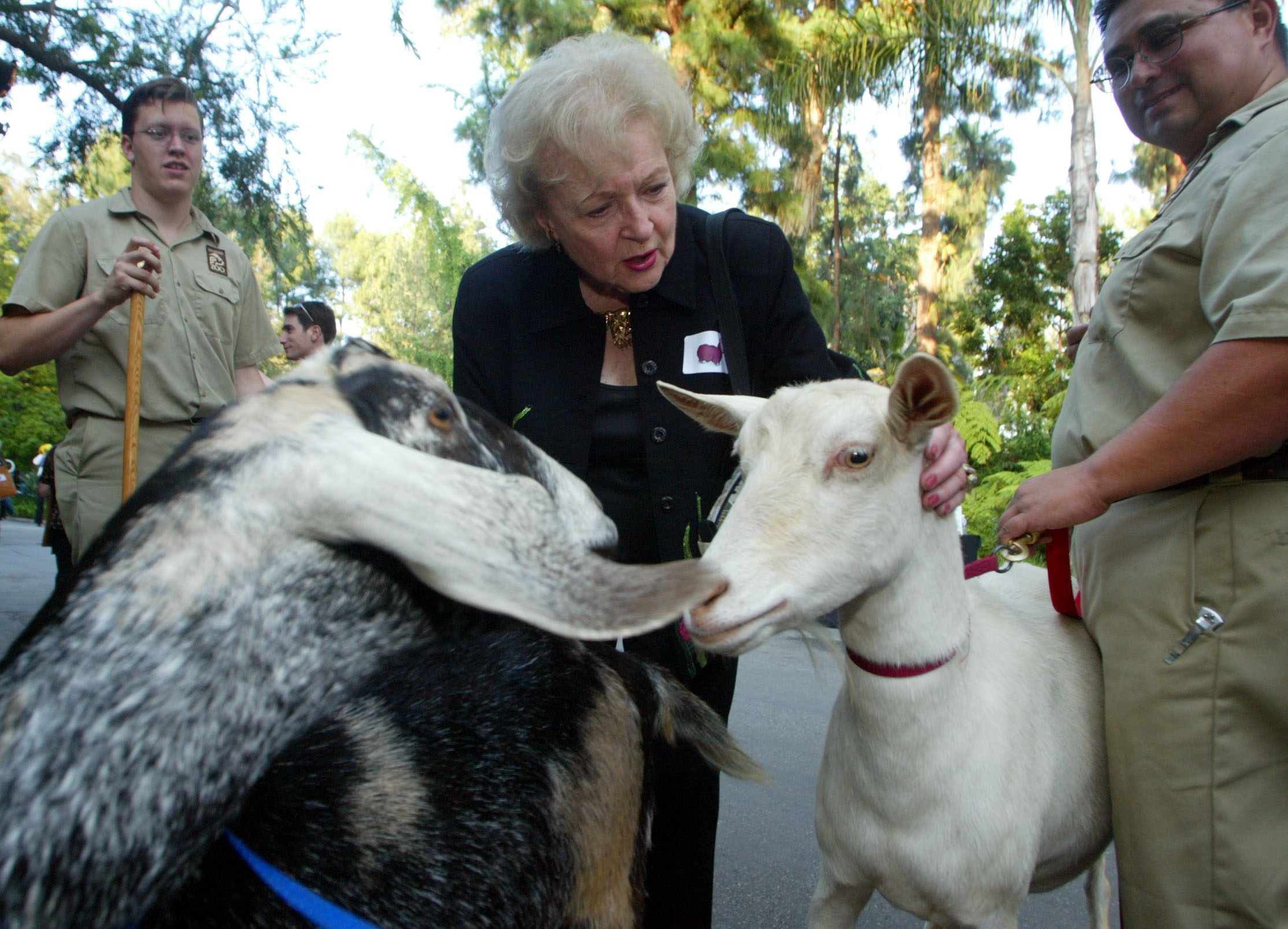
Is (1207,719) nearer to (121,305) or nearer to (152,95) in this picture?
(121,305)

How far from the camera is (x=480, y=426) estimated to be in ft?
5.46

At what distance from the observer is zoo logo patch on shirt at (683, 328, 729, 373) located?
2.51m

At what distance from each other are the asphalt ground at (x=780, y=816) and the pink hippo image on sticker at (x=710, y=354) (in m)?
0.86

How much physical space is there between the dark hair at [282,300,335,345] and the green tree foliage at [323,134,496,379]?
104cm

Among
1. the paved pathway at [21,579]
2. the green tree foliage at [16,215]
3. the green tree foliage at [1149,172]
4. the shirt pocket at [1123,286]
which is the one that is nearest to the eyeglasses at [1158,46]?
the shirt pocket at [1123,286]

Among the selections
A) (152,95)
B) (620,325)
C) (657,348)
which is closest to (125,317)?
(152,95)

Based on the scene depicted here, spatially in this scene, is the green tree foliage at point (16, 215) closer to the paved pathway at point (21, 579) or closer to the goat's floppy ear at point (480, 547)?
the paved pathway at point (21, 579)

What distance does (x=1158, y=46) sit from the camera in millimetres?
2000

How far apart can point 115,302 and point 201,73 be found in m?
7.05

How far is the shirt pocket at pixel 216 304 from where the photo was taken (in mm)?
3668

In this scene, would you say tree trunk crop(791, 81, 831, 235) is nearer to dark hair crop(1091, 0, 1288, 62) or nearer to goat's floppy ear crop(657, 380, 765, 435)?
dark hair crop(1091, 0, 1288, 62)

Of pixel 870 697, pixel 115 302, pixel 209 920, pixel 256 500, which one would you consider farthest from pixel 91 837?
pixel 115 302

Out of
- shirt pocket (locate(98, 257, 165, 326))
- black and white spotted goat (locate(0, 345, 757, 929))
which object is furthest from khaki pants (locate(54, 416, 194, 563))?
black and white spotted goat (locate(0, 345, 757, 929))

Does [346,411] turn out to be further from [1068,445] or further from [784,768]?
[784,768]
